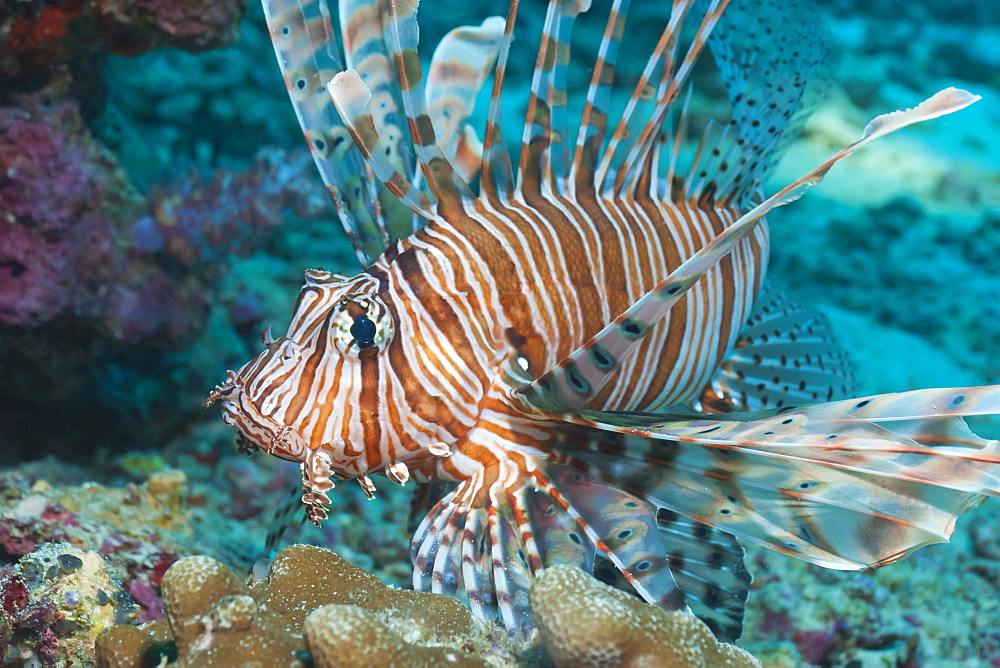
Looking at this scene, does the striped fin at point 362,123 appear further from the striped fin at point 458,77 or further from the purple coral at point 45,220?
the purple coral at point 45,220

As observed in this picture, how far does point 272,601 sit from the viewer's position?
1795 millimetres

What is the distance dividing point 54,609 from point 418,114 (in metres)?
1.86

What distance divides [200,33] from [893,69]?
8123 mm

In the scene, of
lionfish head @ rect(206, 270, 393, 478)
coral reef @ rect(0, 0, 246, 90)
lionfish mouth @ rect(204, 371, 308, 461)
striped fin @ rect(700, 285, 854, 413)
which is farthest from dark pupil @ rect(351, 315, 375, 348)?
coral reef @ rect(0, 0, 246, 90)

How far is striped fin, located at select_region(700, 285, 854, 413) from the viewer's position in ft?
11.2

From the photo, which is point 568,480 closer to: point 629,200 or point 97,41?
point 629,200

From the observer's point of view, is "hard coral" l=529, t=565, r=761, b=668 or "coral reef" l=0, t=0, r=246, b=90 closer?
"hard coral" l=529, t=565, r=761, b=668

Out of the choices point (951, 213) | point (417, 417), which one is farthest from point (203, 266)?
point (951, 213)

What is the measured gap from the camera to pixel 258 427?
2.03m

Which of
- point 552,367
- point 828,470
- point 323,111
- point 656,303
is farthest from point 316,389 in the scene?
point 828,470

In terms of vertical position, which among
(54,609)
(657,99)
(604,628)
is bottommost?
(54,609)

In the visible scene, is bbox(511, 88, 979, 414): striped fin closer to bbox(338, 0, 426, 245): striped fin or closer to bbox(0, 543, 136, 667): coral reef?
bbox(338, 0, 426, 245): striped fin

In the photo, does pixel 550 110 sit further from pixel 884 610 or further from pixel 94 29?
pixel 884 610

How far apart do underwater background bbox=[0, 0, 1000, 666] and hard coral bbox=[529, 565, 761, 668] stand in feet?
4.88
